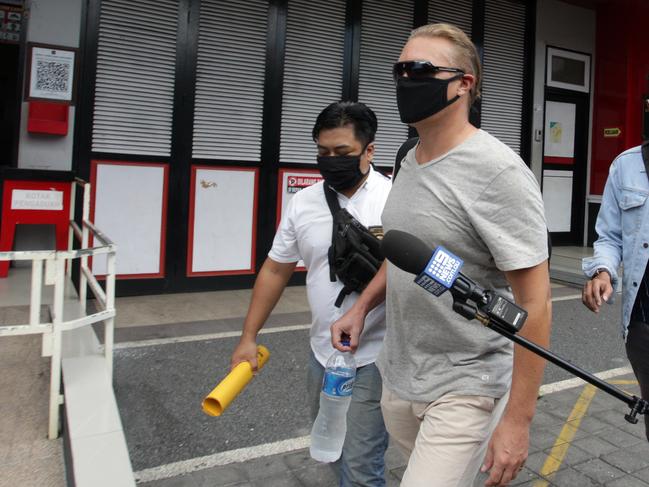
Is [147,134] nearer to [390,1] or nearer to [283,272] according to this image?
[390,1]

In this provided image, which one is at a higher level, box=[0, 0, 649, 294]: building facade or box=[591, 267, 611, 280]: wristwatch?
box=[0, 0, 649, 294]: building facade

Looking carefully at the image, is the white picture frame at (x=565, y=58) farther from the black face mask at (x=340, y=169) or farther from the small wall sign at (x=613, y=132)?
the black face mask at (x=340, y=169)

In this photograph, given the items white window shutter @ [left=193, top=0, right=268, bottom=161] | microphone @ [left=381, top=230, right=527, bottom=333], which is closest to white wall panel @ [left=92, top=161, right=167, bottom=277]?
white window shutter @ [left=193, top=0, right=268, bottom=161]

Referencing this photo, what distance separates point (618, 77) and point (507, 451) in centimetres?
1051

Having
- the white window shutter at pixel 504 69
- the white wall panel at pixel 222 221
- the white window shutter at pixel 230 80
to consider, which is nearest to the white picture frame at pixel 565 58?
the white window shutter at pixel 504 69

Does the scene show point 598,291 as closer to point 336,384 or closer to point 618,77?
point 336,384

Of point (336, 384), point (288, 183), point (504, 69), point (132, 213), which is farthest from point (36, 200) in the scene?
point (504, 69)

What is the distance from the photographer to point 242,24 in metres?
7.27

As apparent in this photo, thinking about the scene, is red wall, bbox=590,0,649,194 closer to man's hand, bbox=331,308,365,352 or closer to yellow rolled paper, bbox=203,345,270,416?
man's hand, bbox=331,308,365,352

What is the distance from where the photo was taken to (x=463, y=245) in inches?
70.3

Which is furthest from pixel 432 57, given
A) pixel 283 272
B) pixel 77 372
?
pixel 77 372

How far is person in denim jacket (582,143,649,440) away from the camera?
2.43 m

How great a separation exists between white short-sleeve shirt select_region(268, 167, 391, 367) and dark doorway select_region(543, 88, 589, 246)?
853cm

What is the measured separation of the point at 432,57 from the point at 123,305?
5.46 meters
